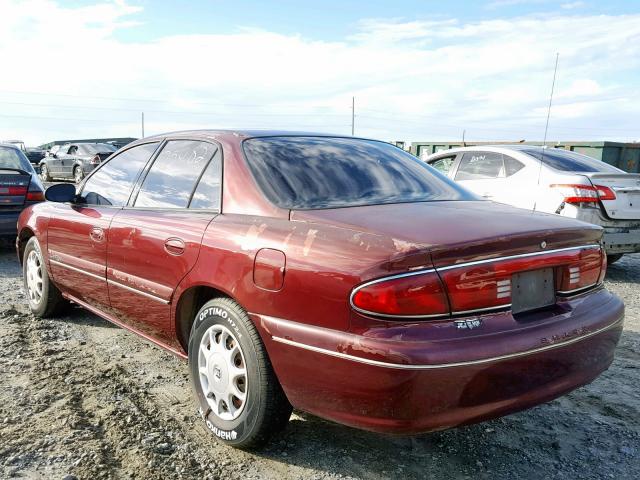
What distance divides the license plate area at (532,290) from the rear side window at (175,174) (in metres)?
1.75

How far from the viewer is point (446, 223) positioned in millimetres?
2361

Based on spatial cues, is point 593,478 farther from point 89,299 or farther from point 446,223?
point 89,299

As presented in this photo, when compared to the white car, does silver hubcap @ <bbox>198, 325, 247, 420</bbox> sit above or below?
below

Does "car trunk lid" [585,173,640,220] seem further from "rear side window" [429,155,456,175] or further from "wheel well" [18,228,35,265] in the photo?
"wheel well" [18,228,35,265]

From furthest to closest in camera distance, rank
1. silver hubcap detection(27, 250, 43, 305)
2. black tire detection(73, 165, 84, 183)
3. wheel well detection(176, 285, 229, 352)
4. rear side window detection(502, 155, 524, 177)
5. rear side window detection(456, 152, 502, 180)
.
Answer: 1. black tire detection(73, 165, 84, 183)
2. rear side window detection(456, 152, 502, 180)
3. rear side window detection(502, 155, 524, 177)
4. silver hubcap detection(27, 250, 43, 305)
5. wheel well detection(176, 285, 229, 352)

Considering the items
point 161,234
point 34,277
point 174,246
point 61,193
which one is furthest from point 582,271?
point 34,277

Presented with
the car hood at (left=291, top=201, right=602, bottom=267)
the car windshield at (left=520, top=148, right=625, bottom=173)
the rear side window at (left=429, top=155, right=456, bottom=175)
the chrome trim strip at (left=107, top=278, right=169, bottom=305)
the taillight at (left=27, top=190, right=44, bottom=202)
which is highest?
the car windshield at (left=520, top=148, right=625, bottom=173)

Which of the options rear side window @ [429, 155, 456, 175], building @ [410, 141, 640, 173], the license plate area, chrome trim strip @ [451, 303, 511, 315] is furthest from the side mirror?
building @ [410, 141, 640, 173]

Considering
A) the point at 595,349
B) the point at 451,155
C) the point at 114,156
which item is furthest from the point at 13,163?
the point at 595,349

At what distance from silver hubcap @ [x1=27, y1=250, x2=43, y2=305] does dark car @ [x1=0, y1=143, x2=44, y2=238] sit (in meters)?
3.13

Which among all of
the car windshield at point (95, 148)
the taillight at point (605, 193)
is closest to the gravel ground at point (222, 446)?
the taillight at point (605, 193)

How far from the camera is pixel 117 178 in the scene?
12.9 ft

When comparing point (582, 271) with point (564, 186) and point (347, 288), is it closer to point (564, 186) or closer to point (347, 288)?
point (347, 288)

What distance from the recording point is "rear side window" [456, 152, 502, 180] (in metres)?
Answer: 7.39
